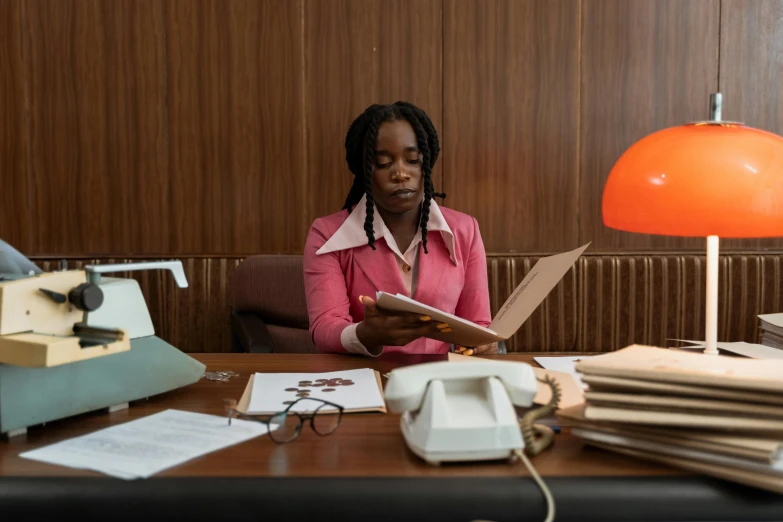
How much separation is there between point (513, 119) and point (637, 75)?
1.95ft

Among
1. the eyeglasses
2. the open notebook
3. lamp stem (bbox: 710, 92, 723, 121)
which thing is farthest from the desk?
lamp stem (bbox: 710, 92, 723, 121)

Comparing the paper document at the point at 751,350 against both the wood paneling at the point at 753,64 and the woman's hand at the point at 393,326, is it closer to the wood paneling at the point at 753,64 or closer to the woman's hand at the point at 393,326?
the woman's hand at the point at 393,326

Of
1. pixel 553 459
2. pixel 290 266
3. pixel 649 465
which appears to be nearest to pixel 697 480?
pixel 649 465

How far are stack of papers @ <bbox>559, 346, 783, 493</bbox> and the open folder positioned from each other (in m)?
0.53

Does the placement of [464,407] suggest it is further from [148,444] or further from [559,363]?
[559,363]

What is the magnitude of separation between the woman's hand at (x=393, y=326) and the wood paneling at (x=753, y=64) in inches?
87.3

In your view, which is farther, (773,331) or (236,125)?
(236,125)

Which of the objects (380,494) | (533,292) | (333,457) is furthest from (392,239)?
(380,494)

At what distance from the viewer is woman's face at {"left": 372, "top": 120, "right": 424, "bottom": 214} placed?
2.24 m

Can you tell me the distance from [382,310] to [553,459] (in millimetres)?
739

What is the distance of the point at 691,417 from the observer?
1.04 metres

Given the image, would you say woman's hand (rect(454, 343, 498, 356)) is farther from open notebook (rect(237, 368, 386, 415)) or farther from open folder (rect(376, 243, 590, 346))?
open notebook (rect(237, 368, 386, 415))

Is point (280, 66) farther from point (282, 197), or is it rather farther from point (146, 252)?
point (146, 252)

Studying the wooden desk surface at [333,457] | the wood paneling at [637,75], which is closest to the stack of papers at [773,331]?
the wooden desk surface at [333,457]
